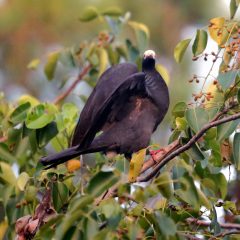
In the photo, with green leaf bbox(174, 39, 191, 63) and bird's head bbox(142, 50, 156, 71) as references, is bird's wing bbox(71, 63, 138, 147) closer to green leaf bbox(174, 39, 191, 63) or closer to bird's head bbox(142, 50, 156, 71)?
bird's head bbox(142, 50, 156, 71)

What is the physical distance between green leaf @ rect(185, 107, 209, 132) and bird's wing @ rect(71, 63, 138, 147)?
61cm

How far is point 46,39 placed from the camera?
8.19 metres

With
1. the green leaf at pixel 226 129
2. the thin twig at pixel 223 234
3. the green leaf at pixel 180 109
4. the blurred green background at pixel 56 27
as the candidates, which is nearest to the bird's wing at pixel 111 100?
the green leaf at pixel 180 109

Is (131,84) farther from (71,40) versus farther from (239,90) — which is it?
(71,40)

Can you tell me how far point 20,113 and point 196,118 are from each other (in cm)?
82

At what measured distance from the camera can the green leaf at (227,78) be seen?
263cm

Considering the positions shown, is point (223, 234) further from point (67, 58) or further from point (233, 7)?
point (67, 58)

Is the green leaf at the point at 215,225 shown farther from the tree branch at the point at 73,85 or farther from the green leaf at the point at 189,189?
the tree branch at the point at 73,85

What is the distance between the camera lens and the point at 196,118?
260cm

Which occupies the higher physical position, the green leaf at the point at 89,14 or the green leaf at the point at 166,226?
the green leaf at the point at 166,226

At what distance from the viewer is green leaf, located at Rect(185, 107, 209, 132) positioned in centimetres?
258

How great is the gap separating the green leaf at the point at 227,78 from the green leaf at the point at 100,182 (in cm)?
64

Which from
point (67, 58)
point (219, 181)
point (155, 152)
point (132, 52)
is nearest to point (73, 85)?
point (67, 58)

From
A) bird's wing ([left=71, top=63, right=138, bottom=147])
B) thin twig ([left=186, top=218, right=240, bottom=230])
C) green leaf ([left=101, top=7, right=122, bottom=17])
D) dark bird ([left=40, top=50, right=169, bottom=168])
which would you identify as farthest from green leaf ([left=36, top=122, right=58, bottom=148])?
green leaf ([left=101, top=7, right=122, bottom=17])
